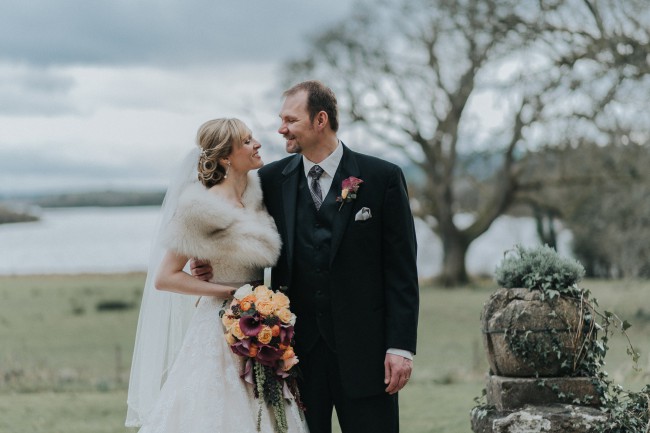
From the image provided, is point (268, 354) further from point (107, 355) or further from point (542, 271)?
point (107, 355)

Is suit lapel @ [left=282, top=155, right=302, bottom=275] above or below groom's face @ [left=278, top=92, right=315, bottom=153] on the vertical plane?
below

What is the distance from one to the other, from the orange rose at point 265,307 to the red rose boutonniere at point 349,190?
0.52 metres

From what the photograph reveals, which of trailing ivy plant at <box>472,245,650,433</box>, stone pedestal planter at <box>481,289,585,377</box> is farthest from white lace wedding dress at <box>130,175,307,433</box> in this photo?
trailing ivy plant at <box>472,245,650,433</box>

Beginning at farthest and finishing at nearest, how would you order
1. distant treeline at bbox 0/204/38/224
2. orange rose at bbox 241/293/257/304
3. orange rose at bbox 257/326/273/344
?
distant treeline at bbox 0/204/38/224
orange rose at bbox 241/293/257/304
orange rose at bbox 257/326/273/344

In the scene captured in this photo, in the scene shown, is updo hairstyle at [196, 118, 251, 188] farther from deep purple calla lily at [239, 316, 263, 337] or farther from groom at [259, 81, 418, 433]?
deep purple calla lily at [239, 316, 263, 337]

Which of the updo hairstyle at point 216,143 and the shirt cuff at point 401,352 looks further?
the updo hairstyle at point 216,143

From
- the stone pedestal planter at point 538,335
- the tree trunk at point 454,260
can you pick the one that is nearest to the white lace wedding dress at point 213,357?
the stone pedestal planter at point 538,335

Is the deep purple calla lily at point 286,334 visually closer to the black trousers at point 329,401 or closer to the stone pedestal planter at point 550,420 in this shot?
the black trousers at point 329,401

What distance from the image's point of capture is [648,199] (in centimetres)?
1906

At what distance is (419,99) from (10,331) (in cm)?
1224

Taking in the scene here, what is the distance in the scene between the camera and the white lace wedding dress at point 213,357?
3762 millimetres

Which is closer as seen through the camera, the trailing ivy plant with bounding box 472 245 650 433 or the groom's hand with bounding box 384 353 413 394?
the groom's hand with bounding box 384 353 413 394

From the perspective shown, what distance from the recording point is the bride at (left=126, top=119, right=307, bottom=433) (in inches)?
148

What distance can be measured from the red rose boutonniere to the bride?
1.10 feet
